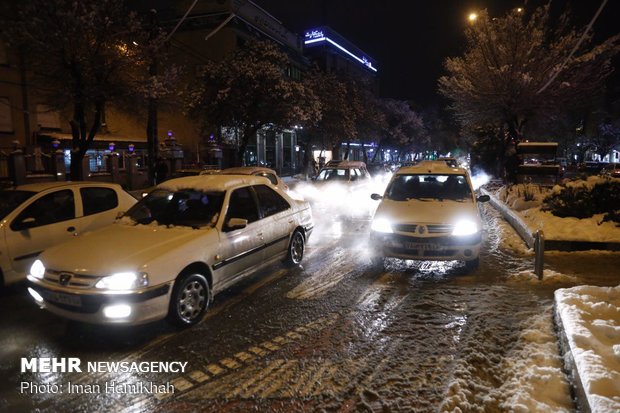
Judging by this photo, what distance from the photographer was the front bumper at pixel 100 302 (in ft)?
14.4

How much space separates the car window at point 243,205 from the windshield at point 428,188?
119 inches

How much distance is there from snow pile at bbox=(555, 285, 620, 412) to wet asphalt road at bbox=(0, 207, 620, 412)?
57 centimetres

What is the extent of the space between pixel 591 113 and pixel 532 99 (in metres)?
32.7

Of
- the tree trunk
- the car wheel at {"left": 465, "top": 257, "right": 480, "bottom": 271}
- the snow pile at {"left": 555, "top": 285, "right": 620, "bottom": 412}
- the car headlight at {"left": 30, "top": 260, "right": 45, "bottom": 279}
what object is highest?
the tree trunk

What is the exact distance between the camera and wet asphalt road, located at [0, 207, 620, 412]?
3.71 m

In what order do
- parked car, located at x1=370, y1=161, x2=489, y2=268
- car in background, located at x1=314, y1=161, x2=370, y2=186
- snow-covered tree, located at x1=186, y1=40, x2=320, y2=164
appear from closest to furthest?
parked car, located at x1=370, y1=161, x2=489, y2=268 → car in background, located at x1=314, y1=161, x2=370, y2=186 → snow-covered tree, located at x1=186, y1=40, x2=320, y2=164

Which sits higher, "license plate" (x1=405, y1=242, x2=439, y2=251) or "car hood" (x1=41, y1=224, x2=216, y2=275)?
"car hood" (x1=41, y1=224, x2=216, y2=275)

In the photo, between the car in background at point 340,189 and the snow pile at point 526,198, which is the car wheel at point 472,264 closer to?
the snow pile at point 526,198

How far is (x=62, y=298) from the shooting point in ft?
14.9

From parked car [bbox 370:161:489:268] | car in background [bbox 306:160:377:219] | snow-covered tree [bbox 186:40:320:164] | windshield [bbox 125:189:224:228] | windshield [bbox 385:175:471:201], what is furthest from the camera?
snow-covered tree [bbox 186:40:320:164]

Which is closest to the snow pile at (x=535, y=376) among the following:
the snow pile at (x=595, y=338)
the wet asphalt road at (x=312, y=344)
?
the wet asphalt road at (x=312, y=344)

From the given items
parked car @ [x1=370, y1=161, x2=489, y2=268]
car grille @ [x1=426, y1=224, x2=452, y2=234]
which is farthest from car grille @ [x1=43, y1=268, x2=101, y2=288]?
car grille @ [x1=426, y1=224, x2=452, y2=234]

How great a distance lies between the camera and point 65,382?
402 centimetres

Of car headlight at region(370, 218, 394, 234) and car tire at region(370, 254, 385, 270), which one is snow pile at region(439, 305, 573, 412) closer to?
car headlight at region(370, 218, 394, 234)
